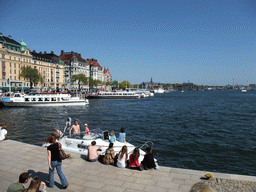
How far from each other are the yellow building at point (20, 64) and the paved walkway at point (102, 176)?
65627mm

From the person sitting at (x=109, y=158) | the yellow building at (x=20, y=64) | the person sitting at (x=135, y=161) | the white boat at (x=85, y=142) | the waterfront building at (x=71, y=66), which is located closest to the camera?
the person sitting at (x=135, y=161)

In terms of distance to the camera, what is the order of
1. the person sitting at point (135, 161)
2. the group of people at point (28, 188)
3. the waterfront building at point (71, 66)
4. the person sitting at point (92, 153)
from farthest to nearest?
the waterfront building at point (71, 66) < the person sitting at point (92, 153) < the person sitting at point (135, 161) < the group of people at point (28, 188)

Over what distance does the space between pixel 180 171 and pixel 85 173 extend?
4.53 meters

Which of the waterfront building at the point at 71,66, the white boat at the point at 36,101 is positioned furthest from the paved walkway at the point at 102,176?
the waterfront building at the point at 71,66

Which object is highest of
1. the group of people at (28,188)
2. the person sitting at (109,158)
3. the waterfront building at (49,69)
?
the waterfront building at (49,69)

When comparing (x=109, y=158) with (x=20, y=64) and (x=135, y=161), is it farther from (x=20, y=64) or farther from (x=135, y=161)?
(x=20, y=64)

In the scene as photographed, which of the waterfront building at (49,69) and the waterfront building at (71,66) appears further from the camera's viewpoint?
the waterfront building at (71,66)

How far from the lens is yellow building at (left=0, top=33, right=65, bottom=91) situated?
274ft

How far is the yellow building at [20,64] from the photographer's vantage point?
83450mm

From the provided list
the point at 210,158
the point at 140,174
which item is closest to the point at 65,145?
the point at 140,174

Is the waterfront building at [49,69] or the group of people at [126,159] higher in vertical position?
the waterfront building at [49,69]

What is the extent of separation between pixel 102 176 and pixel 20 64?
9787 centimetres

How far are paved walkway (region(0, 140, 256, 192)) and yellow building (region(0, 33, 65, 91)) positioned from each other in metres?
65.6

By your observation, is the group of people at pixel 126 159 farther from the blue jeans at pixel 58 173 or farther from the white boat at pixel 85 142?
the blue jeans at pixel 58 173
